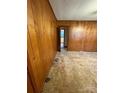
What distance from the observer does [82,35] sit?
406 inches

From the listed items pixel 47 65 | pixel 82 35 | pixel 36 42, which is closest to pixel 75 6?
pixel 47 65

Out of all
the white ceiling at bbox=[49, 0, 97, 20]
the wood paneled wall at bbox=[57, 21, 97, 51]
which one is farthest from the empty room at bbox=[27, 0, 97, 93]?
the wood paneled wall at bbox=[57, 21, 97, 51]

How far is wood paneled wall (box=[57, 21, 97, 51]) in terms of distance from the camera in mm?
10164

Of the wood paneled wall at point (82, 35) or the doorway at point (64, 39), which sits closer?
the wood paneled wall at point (82, 35)

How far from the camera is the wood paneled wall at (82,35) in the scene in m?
10.2

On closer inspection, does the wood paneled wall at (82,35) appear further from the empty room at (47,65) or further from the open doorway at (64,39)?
the empty room at (47,65)

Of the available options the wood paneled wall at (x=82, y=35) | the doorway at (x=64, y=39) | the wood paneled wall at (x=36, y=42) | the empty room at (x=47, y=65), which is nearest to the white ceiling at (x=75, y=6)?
the empty room at (x=47, y=65)

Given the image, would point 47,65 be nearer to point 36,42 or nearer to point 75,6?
point 36,42

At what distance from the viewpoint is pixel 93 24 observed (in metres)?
10.1

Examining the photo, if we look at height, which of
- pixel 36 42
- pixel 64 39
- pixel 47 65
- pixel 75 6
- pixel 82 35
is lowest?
pixel 47 65

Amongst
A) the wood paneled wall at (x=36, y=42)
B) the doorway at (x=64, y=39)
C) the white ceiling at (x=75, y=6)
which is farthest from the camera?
the doorway at (x=64, y=39)
